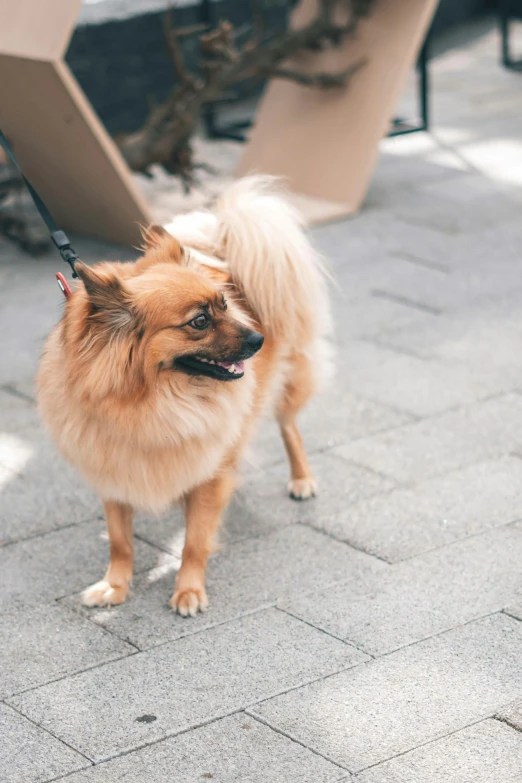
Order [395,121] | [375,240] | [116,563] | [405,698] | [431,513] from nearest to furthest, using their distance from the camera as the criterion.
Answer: [405,698] < [116,563] < [431,513] < [375,240] < [395,121]

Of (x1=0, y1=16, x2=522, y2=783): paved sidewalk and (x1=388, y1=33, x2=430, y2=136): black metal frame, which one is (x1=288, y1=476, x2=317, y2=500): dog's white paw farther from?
(x1=388, y1=33, x2=430, y2=136): black metal frame

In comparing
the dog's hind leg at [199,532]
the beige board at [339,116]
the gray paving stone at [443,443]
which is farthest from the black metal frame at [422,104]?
the dog's hind leg at [199,532]

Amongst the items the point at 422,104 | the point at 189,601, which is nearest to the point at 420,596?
the point at 189,601

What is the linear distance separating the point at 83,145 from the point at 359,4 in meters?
2.09

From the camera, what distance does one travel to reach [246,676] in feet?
8.73

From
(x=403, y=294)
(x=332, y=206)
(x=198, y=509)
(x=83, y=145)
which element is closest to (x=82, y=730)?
(x=198, y=509)

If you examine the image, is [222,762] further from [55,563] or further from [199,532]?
[55,563]

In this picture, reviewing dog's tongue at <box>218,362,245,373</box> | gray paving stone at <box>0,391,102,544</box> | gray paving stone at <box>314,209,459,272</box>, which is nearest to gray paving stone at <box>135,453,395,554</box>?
gray paving stone at <box>0,391,102,544</box>

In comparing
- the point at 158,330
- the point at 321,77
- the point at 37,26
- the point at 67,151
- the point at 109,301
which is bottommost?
the point at 321,77

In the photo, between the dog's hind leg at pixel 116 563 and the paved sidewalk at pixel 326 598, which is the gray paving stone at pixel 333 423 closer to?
the paved sidewalk at pixel 326 598

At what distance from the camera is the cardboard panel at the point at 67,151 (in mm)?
5355

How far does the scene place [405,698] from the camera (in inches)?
99.0

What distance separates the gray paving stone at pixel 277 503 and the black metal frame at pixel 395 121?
4528mm

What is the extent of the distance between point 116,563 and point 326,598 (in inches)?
25.7
